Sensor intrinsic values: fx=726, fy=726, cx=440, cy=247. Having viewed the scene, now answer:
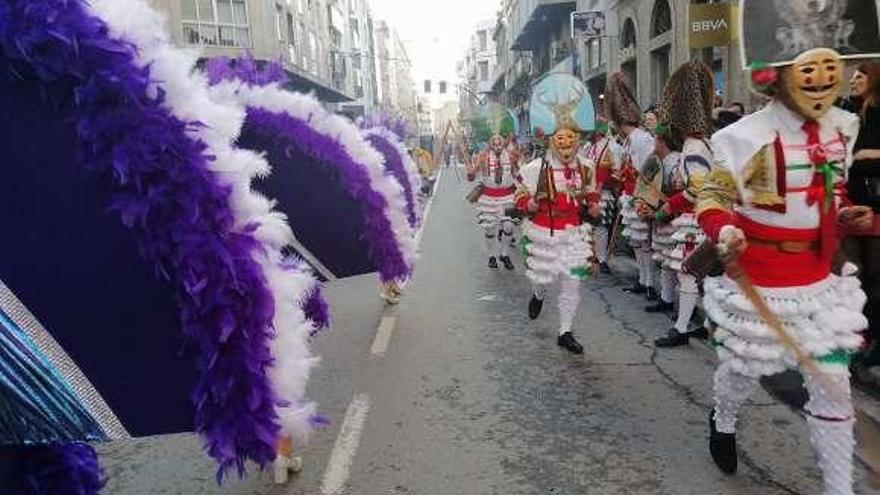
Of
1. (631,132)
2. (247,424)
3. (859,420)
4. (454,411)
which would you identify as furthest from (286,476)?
(631,132)

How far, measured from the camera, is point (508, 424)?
181 inches

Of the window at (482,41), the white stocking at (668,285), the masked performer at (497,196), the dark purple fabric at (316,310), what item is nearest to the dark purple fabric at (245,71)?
the dark purple fabric at (316,310)

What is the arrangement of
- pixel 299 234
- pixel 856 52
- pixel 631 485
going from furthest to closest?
pixel 299 234 → pixel 631 485 → pixel 856 52

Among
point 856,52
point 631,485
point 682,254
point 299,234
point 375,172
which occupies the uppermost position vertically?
point 856,52

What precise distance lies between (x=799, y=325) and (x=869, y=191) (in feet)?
7.72

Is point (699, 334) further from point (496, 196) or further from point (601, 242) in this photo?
point (496, 196)

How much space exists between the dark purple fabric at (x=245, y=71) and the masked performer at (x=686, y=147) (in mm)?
3070

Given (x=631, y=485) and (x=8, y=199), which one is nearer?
(x=8, y=199)

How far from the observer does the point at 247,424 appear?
90.4 inches

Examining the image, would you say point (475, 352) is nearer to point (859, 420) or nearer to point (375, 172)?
point (375, 172)

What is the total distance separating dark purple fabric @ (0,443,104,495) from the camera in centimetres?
244

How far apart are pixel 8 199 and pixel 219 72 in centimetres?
209

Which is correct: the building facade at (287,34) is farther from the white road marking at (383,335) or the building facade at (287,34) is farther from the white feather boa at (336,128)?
the white road marking at (383,335)

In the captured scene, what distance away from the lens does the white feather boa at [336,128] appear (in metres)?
4.07
